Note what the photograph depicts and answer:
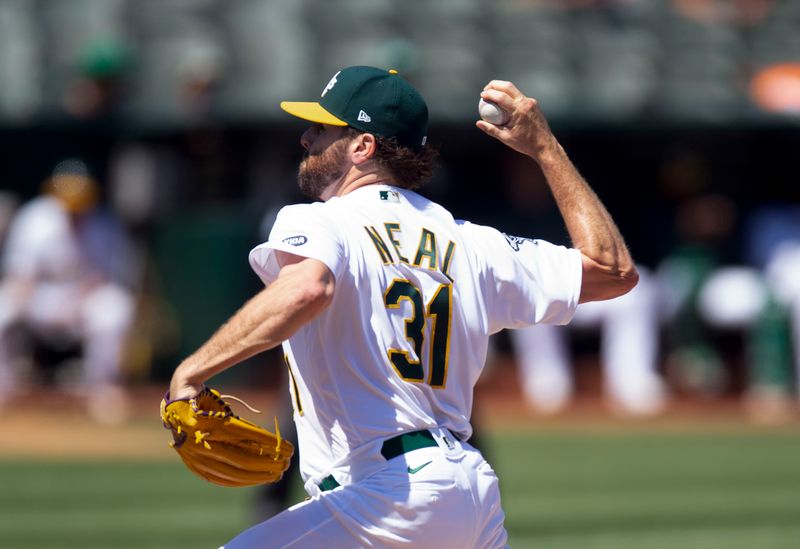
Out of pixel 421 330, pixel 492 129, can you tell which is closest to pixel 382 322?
pixel 421 330

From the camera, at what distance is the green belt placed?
3.10 metres

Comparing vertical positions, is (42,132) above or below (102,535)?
above

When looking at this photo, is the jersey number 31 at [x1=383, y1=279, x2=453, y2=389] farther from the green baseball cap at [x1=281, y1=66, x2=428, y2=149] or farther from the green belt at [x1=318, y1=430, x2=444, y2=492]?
the green baseball cap at [x1=281, y1=66, x2=428, y2=149]

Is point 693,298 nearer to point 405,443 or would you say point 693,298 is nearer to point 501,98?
point 501,98

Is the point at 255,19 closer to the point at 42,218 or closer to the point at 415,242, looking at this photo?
the point at 42,218

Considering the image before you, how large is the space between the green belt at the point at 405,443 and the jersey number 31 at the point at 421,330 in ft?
0.38

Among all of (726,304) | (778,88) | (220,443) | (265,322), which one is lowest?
(726,304)

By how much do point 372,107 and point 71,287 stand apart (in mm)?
9427

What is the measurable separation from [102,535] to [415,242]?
4498 millimetres

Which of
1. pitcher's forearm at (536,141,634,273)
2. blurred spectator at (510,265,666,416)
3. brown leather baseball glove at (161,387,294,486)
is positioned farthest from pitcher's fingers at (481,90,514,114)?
blurred spectator at (510,265,666,416)

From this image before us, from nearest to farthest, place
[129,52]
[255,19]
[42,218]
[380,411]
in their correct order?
[380,411], [42,218], [129,52], [255,19]

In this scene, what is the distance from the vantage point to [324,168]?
331 centimetres

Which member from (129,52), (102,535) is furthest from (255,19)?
(102,535)

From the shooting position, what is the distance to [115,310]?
12.1 m
